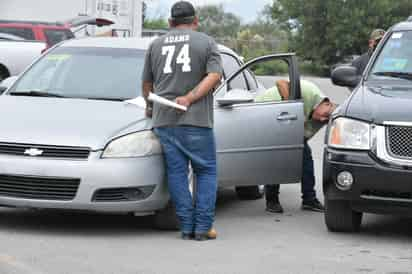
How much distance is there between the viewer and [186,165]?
8.38m

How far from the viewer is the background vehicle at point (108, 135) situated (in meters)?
8.09

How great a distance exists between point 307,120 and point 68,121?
2.36 metres

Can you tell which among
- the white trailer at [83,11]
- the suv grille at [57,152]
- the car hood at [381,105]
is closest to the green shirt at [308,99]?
the car hood at [381,105]

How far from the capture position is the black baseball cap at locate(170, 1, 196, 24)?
8344 millimetres

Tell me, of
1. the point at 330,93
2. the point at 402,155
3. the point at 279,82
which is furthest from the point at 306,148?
the point at 330,93

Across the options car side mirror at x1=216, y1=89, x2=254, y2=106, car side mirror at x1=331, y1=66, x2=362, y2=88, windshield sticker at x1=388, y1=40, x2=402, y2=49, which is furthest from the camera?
windshield sticker at x1=388, y1=40, x2=402, y2=49

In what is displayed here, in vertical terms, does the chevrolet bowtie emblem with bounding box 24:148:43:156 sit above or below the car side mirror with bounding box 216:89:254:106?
below

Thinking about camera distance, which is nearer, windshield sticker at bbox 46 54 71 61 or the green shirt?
the green shirt

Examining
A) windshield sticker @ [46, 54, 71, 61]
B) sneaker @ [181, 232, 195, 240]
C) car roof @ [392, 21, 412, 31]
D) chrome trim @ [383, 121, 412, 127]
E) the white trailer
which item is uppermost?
car roof @ [392, 21, 412, 31]

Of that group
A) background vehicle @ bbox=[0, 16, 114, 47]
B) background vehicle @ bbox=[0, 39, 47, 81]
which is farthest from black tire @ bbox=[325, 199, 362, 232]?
background vehicle @ bbox=[0, 16, 114, 47]

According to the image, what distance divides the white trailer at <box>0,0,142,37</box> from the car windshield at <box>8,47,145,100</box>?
752 inches

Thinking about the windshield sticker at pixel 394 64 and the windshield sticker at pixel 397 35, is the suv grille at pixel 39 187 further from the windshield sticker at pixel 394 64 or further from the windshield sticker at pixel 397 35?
the windshield sticker at pixel 397 35

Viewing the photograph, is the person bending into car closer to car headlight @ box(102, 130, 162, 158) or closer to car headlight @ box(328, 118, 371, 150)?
car headlight @ box(328, 118, 371, 150)

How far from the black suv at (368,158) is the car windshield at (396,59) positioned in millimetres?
648
